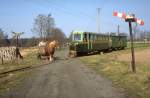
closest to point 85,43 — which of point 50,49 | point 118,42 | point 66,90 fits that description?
point 50,49

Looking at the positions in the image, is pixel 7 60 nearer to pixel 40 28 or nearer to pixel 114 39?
pixel 114 39

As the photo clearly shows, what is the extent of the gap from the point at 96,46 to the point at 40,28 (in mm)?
40156

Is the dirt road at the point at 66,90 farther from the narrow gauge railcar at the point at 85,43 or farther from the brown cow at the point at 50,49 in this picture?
the narrow gauge railcar at the point at 85,43

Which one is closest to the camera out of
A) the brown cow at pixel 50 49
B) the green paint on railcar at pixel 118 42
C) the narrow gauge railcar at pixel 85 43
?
the brown cow at pixel 50 49

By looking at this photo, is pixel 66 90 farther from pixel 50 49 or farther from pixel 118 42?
pixel 118 42

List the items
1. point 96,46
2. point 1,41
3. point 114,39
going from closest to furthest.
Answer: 1. point 96,46
2. point 114,39
3. point 1,41

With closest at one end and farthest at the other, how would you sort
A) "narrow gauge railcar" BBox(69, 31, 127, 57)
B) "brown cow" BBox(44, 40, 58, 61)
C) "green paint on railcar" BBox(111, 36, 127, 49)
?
"brown cow" BBox(44, 40, 58, 61) < "narrow gauge railcar" BBox(69, 31, 127, 57) < "green paint on railcar" BBox(111, 36, 127, 49)

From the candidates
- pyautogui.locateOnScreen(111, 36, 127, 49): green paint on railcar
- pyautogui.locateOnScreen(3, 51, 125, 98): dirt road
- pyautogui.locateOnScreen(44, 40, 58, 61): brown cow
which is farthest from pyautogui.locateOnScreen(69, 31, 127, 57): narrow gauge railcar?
pyautogui.locateOnScreen(3, 51, 125, 98): dirt road

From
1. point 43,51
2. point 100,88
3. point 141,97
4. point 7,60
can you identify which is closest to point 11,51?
point 7,60

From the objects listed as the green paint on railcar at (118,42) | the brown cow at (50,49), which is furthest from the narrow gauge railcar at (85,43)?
the brown cow at (50,49)

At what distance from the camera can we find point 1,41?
87.9 m

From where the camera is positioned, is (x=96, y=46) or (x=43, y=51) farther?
(x=96, y=46)

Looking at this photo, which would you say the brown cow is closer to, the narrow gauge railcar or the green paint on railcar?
the narrow gauge railcar

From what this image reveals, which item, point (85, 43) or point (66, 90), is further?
point (85, 43)
